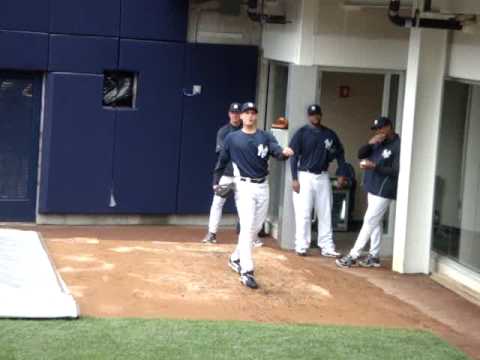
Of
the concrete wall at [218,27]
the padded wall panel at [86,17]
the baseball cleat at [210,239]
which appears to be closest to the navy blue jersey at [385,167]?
the baseball cleat at [210,239]

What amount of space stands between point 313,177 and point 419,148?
168 cm

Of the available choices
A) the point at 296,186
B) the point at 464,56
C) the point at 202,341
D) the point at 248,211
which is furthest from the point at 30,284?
the point at 464,56

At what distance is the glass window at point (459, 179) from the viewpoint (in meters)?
12.9

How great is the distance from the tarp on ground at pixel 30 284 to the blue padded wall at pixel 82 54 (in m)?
3.69

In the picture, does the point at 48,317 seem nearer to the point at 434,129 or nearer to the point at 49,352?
the point at 49,352

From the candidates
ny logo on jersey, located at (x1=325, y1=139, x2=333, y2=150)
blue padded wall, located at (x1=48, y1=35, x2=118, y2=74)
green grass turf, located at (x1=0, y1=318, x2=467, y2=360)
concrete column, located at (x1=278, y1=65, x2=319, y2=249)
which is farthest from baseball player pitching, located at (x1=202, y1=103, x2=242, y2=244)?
green grass turf, located at (x1=0, y1=318, x2=467, y2=360)

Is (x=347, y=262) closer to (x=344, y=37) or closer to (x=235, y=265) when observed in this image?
(x=235, y=265)

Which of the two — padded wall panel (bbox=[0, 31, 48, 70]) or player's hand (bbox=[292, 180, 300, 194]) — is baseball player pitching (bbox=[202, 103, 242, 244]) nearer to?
player's hand (bbox=[292, 180, 300, 194])

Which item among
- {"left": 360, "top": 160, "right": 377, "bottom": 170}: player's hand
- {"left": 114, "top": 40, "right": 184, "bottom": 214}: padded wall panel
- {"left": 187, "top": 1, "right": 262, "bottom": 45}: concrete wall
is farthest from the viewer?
{"left": 187, "top": 1, "right": 262, "bottom": 45}: concrete wall

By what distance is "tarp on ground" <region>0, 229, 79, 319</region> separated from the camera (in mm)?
10031

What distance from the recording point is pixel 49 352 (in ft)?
29.3

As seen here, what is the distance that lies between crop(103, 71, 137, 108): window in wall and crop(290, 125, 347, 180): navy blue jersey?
335 cm

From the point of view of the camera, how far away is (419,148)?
13.6 meters

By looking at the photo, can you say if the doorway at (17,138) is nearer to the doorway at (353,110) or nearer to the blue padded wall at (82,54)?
the blue padded wall at (82,54)
